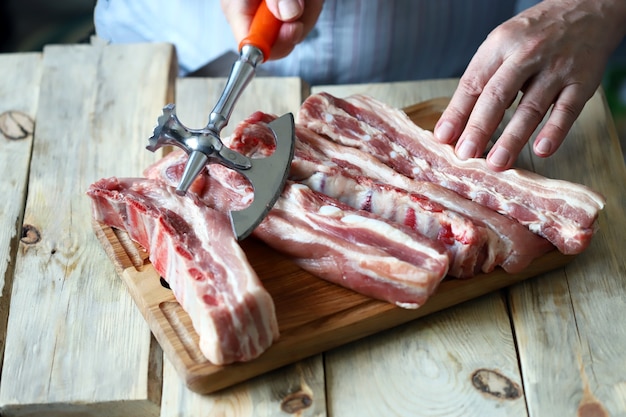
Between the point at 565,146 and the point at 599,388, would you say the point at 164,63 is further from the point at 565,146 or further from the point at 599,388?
the point at 599,388

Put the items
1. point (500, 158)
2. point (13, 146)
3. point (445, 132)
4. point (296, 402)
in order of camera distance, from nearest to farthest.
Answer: point (296, 402)
point (500, 158)
point (445, 132)
point (13, 146)

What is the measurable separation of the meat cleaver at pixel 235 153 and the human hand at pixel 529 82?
511 mm

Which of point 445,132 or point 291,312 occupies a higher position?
point 445,132

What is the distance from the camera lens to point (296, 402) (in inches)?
82.4

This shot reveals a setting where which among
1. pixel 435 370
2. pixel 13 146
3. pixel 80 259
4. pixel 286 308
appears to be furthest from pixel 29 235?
pixel 435 370

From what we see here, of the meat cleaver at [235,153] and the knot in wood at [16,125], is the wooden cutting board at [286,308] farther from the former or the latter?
the knot in wood at [16,125]

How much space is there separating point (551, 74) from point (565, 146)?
14.7 inches

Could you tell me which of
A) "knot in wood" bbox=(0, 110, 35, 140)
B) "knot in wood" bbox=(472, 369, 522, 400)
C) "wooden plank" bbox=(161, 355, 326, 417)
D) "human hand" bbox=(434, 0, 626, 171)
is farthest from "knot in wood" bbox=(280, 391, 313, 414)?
"knot in wood" bbox=(0, 110, 35, 140)

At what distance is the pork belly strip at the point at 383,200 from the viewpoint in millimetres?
2209

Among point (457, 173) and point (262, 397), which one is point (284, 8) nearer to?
point (457, 173)

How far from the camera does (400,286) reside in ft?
6.97

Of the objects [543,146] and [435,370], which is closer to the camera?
[435,370]

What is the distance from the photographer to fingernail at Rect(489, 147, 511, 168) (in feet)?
7.90

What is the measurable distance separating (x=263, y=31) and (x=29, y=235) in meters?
0.96
